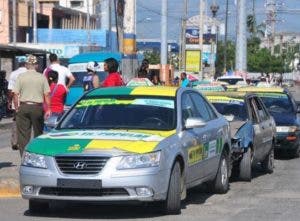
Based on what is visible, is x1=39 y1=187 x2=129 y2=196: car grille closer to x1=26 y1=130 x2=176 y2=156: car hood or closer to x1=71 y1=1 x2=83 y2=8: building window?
x1=26 y1=130 x2=176 y2=156: car hood

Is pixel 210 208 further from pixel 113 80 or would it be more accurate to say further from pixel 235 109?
pixel 113 80

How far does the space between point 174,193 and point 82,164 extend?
1245 mm

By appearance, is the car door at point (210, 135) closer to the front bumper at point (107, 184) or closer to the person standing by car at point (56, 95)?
the front bumper at point (107, 184)

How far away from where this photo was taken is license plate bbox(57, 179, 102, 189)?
9.29 metres

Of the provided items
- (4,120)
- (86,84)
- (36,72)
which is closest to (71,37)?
(4,120)

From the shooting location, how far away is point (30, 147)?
984cm

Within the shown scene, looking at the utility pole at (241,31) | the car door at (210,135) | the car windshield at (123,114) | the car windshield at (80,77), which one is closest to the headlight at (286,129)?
the car door at (210,135)

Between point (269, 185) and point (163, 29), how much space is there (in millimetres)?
24564

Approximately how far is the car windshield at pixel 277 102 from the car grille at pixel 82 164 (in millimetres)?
10514

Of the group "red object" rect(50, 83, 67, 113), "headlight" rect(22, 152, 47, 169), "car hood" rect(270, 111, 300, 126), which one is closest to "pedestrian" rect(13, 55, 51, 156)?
"red object" rect(50, 83, 67, 113)

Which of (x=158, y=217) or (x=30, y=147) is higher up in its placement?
(x=30, y=147)

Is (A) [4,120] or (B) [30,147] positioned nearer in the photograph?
(B) [30,147]

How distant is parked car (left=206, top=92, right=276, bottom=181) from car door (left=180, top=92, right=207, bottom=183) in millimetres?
2383

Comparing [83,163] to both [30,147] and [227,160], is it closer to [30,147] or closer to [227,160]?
[30,147]
